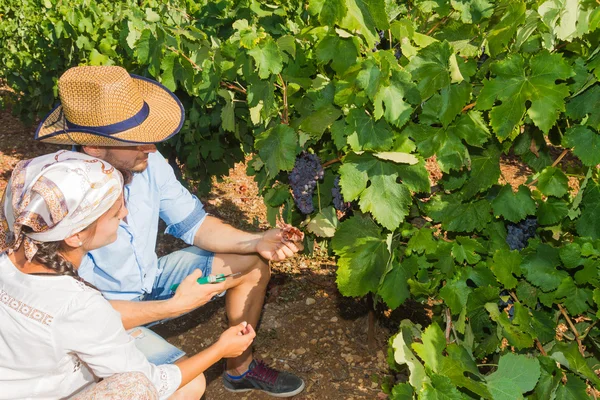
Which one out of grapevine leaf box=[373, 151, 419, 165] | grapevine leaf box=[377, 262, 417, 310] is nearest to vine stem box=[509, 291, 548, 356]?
grapevine leaf box=[377, 262, 417, 310]

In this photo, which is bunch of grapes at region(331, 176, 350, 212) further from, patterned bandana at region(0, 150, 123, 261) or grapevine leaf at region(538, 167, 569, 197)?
patterned bandana at region(0, 150, 123, 261)

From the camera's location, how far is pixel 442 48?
221cm

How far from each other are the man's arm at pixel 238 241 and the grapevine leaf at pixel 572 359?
4.05ft

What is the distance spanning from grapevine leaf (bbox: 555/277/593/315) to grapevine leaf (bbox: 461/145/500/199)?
0.46 meters

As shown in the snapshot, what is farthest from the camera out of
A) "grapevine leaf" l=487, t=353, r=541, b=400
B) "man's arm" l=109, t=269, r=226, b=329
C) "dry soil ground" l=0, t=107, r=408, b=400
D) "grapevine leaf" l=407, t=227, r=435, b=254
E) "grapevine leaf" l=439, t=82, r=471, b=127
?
"dry soil ground" l=0, t=107, r=408, b=400

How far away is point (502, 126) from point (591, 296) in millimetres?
701

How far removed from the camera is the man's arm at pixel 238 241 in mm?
3066

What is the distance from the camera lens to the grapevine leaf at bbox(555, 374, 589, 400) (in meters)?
2.19

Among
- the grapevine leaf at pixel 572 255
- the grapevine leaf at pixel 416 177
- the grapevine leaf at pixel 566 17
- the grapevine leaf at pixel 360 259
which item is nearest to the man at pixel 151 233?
the grapevine leaf at pixel 360 259

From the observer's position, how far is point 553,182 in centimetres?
228

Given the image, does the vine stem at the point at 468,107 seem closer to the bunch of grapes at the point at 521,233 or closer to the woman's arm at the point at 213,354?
the bunch of grapes at the point at 521,233

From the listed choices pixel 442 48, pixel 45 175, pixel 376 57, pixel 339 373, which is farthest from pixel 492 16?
pixel 339 373

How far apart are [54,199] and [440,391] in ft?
4.71

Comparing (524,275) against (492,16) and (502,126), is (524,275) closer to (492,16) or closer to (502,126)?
(502,126)
